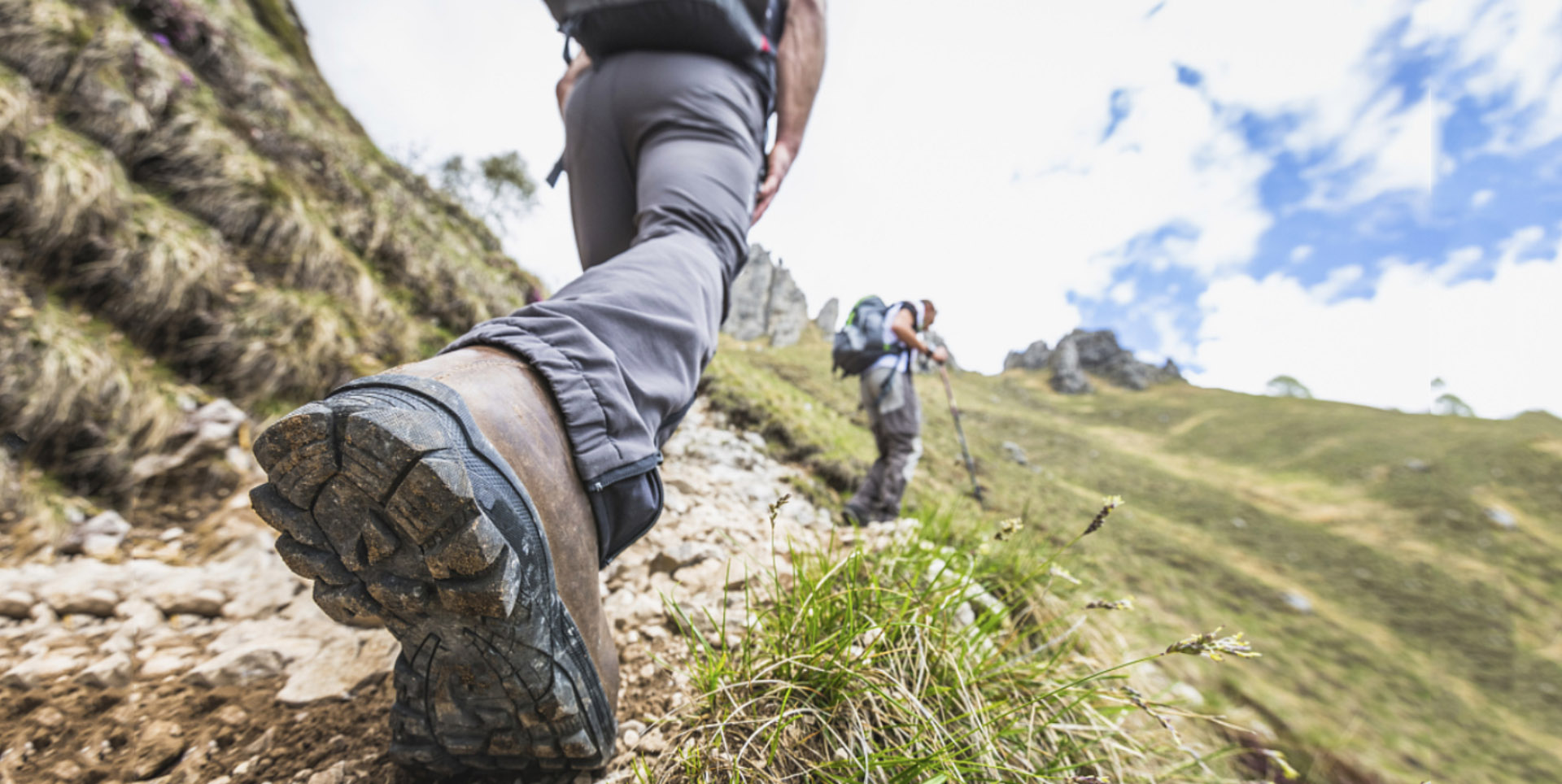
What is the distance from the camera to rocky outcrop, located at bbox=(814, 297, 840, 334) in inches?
715

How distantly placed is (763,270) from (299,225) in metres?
23.0

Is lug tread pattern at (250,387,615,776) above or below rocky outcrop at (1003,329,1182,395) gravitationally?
below

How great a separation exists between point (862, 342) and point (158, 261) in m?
4.37

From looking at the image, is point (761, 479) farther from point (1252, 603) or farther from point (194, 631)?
point (1252, 603)

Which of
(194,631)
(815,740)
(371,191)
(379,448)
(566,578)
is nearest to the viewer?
(379,448)

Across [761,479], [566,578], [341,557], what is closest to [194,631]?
[341,557]

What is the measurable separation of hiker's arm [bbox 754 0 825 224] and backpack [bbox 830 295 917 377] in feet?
9.95

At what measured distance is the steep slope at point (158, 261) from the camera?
81.4 inches

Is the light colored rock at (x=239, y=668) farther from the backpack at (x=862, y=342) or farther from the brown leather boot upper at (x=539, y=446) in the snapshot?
the backpack at (x=862, y=342)

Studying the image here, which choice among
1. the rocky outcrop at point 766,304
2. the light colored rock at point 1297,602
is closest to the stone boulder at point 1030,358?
the rocky outcrop at point 766,304

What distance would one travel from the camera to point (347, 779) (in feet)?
2.87

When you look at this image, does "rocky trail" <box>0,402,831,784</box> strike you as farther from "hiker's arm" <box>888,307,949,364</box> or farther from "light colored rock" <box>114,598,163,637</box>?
"hiker's arm" <box>888,307,949,364</box>

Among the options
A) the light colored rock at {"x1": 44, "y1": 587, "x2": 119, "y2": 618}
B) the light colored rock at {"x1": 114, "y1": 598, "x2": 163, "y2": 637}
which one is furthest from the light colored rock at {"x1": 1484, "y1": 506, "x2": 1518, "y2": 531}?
the light colored rock at {"x1": 44, "y1": 587, "x2": 119, "y2": 618}

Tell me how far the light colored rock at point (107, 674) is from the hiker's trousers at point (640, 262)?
1.08 meters
